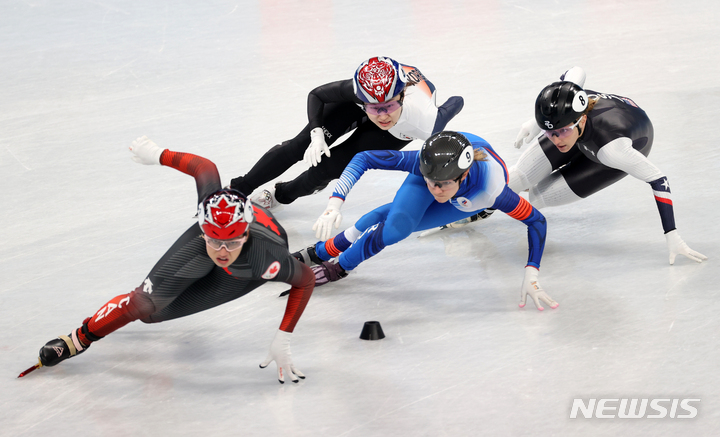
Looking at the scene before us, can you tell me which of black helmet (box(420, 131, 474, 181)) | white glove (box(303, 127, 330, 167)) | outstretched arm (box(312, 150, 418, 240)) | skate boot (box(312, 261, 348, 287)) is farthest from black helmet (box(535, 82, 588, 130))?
skate boot (box(312, 261, 348, 287))

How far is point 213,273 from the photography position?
3.57 meters

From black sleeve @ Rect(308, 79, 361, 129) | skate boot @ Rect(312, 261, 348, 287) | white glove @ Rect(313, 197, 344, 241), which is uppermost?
black sleeve @ Rect(308, 79, 361, 129)

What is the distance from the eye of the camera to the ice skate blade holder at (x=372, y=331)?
Result: 386cm

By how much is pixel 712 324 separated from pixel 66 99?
642cm

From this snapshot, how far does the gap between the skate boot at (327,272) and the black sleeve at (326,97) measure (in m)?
0.97

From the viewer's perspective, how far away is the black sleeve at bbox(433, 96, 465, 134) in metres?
4.89

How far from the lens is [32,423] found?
10.7 ft

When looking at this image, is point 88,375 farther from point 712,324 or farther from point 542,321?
point 712,324

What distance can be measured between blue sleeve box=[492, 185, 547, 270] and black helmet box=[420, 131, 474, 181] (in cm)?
Answer: 37

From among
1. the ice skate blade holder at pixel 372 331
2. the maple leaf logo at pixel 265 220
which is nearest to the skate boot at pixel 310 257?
the ice skate blade holder at pixel 372 331

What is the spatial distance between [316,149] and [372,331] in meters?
1.39

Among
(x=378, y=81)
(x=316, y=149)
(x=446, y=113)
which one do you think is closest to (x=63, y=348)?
(x=316, y=149)

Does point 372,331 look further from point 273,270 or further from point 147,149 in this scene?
point 147,149

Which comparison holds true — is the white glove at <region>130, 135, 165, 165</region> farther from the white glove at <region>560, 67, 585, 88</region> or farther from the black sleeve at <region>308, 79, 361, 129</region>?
the white glove at <region>560, 67, 585, 88</region>
